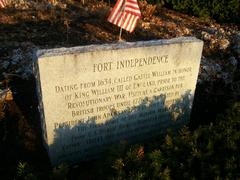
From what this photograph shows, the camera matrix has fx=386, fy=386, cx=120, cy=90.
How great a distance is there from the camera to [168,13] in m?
9.45

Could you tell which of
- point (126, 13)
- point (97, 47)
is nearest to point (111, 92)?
point (97, 47)

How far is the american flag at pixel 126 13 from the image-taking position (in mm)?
6734

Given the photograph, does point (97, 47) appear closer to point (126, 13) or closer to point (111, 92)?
point (111, 92)

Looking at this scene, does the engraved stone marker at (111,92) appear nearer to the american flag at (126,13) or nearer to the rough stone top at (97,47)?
the rough stone top at (97,47)

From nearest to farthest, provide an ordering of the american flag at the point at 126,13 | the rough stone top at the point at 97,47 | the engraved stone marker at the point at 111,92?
the rough stone top at the point at 97,47 → the engraved stone marker at the point at 111,92 → the american flag at the point at 126,13

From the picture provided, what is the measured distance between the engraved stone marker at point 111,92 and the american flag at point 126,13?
66.4 inches

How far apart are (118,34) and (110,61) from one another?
330cm

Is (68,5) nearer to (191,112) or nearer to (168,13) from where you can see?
(168,13)

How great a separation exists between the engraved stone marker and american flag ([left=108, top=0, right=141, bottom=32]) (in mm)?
1686

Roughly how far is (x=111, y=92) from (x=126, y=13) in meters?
2.18

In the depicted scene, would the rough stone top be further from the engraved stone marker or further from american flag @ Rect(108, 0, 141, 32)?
american flag @ Rect(108, 0, 141, 32)

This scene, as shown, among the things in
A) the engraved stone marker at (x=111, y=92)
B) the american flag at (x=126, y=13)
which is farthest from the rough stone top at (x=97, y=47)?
the american flag at (x=126, y=13)

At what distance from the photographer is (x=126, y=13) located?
681 cm

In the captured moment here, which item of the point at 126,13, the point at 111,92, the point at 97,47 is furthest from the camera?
the point at 126,13
